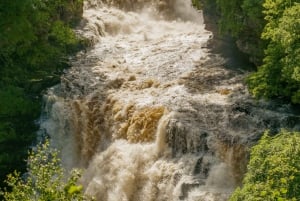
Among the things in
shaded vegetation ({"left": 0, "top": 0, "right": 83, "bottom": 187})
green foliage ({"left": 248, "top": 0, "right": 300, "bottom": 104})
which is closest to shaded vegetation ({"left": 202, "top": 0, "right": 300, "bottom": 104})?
green foliage ({"left": 248, "top": 0, "right": 300, "bottom": 104})

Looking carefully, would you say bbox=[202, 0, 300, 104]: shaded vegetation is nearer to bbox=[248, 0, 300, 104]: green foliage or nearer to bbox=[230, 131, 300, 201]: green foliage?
bbox=[248, 0, 300, 104]: green foliage

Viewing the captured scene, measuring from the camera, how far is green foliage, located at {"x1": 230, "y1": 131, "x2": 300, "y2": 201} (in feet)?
40.9

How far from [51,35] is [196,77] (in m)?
6.68

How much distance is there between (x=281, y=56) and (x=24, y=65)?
36.0 ft

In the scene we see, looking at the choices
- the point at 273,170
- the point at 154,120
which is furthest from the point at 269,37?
the point at 273,170

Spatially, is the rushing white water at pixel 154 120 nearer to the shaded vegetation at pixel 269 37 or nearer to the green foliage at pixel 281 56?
the green foliage at pixel 281 56

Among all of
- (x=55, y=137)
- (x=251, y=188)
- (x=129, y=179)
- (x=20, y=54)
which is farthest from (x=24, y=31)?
(x=251, y=188)

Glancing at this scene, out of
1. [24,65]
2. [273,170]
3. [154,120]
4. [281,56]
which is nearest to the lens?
[273,170]

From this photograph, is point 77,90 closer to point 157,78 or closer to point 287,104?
point 157,78

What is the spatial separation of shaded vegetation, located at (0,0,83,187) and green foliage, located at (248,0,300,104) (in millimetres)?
8404

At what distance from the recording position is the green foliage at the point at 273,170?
1247 centimetres

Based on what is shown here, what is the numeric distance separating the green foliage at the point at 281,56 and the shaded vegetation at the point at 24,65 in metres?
8.40

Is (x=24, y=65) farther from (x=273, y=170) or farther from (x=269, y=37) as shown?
(x=273, y=170)

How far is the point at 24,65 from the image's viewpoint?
2411cm
